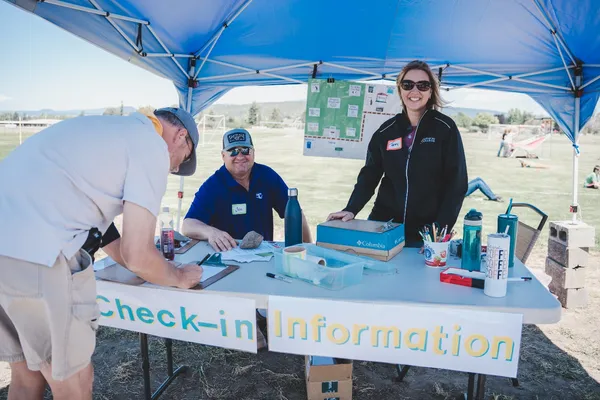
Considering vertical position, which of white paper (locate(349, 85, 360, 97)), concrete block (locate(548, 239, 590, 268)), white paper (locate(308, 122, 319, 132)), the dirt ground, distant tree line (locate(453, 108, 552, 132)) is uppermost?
distant tree line (locate(453, 108, 552, 132))

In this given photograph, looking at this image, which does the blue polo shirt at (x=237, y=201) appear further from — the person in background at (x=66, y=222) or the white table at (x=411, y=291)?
the person in background at (x=66, y=222)

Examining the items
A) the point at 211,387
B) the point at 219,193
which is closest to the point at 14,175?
the point at 219,193

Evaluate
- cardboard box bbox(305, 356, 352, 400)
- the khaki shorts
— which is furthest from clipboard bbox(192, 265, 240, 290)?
cardboard box bbox(305, 356, 352, 400)

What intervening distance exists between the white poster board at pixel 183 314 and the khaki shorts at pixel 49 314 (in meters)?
0.34

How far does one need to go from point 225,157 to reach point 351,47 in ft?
6.14

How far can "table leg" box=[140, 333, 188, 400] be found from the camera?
2.14 meters

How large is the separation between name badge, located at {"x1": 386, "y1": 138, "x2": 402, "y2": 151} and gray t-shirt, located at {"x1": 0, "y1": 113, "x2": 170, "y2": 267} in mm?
1507

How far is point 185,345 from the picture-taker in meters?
3.11

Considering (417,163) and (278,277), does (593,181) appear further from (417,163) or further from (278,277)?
(278,277)

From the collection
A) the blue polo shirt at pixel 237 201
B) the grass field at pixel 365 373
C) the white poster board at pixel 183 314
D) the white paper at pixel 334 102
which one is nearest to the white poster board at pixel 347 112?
the white paper at pixel 334 102

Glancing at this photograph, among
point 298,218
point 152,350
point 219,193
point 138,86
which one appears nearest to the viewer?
point 298,218

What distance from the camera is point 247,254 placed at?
2088 mm

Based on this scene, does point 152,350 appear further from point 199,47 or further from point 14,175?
point 199,47

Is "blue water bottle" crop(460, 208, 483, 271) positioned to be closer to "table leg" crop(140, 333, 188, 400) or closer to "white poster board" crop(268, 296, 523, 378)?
"white poster board" crop(268, 296, 523, 378)
